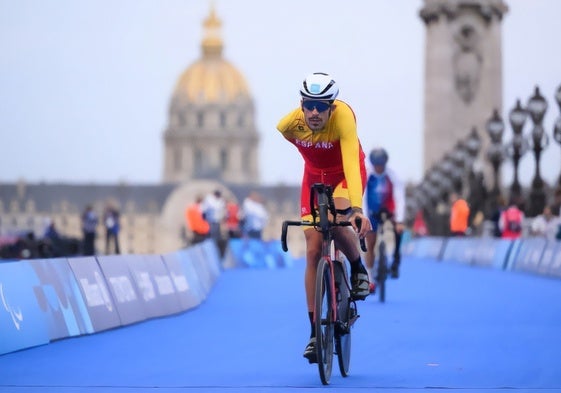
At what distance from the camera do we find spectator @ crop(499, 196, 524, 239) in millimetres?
34250

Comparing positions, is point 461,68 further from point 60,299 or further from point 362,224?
point 362,224

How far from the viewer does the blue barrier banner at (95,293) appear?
14.1m

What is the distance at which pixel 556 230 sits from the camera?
3053cm

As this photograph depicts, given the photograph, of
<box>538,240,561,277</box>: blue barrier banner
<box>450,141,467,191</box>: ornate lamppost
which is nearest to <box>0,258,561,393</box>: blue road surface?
<box>538,240,561,277</box>: blue barrier banner

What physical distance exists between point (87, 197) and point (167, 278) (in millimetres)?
180277

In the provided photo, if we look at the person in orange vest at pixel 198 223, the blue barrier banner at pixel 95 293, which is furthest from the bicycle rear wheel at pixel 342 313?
the person in orange vest at pixel 198 223

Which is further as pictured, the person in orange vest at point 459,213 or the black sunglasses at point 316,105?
the person in orange vest at point 459,213

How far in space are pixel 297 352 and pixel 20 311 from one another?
212 centimetres

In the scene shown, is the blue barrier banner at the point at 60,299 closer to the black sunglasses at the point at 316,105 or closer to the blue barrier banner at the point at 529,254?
the black sunglasses at the point at 316,105

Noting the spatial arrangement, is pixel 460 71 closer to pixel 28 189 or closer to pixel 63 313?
pixel 63 313

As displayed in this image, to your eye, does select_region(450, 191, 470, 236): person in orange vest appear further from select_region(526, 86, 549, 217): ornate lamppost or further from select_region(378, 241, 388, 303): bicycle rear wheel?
select_region(378, 241, 388, 303): bicycle rear wheel

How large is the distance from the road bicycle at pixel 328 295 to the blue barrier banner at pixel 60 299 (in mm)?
3369

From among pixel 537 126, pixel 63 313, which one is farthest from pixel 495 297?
pixel 537 126

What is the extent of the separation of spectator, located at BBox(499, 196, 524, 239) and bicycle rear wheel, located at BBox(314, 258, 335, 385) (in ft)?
80.7
